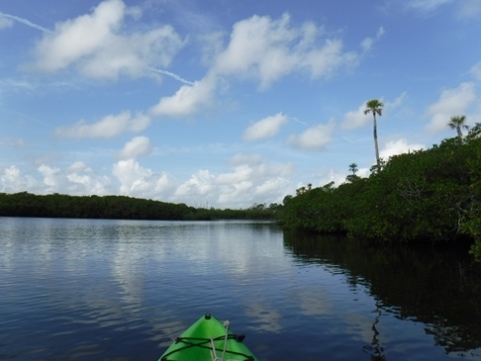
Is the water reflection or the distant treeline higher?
the distant treeline

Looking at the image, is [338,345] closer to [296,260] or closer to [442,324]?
[442,324]

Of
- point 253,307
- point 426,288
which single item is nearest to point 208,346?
point 253,307

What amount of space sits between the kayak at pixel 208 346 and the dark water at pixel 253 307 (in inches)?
82.2

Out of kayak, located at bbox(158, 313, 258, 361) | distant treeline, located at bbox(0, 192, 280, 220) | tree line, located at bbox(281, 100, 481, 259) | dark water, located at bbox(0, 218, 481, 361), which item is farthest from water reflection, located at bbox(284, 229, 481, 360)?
distant treeline, located at bbox(0, 192, 280, 220)

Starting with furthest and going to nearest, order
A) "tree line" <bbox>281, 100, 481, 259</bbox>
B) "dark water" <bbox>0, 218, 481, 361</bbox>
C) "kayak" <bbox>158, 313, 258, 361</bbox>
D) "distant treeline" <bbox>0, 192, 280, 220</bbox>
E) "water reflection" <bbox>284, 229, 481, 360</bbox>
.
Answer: "distant treeline" <bbox>0, 192, 280, 220</bbox>
"tree line" <bbox>281, 100, 481, 259</bbox>
"water reflection" <bbox>284, 229, 481, 360</bbox>
"dark water" <bbox>0, 218, 481, 361</bbox>
"kayak" <bbox>158, 313, 258, 361</bbox>

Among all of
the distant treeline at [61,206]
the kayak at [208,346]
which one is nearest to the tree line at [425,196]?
the kayak at [208,346]

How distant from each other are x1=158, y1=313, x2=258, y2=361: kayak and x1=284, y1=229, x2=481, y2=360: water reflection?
15.1ft

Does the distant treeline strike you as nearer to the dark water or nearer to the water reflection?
the dark water

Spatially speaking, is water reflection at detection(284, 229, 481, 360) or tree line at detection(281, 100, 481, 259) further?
tree line at detection(281, 100, 481, 259)

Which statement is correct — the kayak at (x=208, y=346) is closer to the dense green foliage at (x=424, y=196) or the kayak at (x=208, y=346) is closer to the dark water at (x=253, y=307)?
the dark water at (x=253, y=307)

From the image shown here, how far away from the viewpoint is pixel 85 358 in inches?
428

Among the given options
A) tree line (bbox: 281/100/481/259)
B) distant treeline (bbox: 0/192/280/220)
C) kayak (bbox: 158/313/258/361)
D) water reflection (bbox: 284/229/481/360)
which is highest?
distant treeline (bbox: 0/192/280/220)

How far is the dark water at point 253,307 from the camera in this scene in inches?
468

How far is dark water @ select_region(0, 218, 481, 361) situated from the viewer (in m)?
11.9
